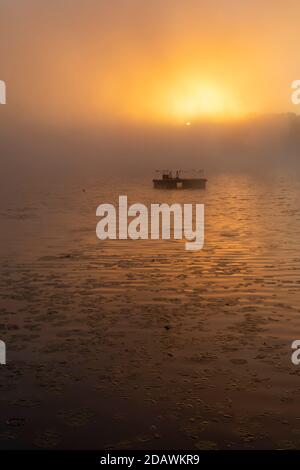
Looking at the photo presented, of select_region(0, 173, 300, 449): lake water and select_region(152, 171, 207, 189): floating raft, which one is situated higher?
select_region(152, 171, 207, 189): floating raft

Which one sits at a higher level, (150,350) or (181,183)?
(181,183)

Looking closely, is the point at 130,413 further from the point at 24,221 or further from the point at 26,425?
the point at 24,221

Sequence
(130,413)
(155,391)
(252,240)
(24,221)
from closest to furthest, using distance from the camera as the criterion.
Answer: (130,413)
(155,391)
(252,240)
(24,221)

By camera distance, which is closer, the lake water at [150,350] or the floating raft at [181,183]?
the lake water at [150,350]

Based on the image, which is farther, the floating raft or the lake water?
the floating raft

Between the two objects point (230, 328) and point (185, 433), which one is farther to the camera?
point (230, 328)

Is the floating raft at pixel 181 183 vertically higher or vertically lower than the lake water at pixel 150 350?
higher

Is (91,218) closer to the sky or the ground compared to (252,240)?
closer to the sky

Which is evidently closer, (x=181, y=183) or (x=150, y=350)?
(x=150, y=350)

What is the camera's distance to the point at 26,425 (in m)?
8.39

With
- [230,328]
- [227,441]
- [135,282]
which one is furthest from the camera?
[135,282]
